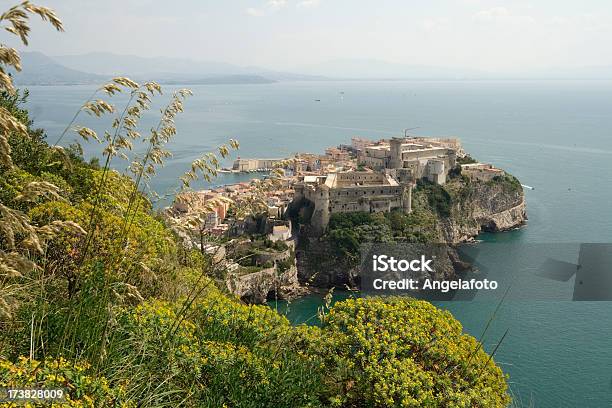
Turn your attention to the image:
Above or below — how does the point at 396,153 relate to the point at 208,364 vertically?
below

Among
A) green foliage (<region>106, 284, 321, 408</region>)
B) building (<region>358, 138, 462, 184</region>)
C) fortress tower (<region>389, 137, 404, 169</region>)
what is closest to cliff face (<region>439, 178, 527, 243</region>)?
building (<region>358, 138, 462, 184</region>)

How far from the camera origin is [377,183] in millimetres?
19047

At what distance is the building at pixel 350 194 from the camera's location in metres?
17.0

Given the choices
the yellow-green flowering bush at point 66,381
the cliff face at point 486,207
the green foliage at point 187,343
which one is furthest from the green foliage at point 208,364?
the cliff face at point 486,207

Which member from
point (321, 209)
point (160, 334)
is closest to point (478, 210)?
point (321, 209)

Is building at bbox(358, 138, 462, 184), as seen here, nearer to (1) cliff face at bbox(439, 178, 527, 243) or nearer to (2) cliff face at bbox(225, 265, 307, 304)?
(1) cliff face at bbox(439, 178, 527, 243)

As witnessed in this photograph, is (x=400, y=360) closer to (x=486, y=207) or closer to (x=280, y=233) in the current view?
(x=280, y=233)

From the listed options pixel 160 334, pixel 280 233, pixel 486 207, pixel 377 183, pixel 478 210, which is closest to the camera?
pixel 160 334

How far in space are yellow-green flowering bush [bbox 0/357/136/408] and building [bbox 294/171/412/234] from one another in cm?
1548

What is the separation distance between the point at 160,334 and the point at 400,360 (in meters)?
1.05

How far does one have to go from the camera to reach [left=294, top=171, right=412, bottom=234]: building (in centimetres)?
1702

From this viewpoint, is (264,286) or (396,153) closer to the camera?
(264,286)

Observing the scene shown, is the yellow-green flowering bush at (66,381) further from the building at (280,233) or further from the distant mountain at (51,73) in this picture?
the distant mountain at (51,73)

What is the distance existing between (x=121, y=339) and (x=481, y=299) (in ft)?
43.4
